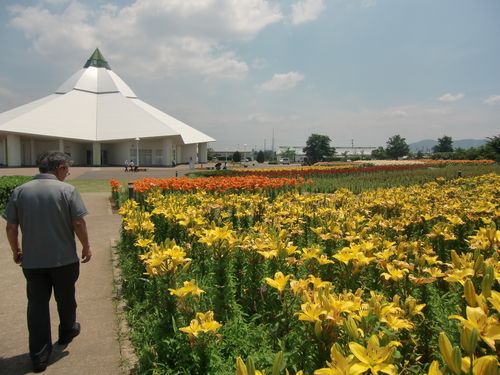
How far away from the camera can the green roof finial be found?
2648 inches

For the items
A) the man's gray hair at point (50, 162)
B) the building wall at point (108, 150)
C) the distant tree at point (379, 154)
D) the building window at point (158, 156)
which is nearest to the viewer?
the man's gray hair at point (50, 162)

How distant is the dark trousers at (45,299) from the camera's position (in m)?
3.31

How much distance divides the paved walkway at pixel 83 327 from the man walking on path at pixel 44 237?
24 centimetres

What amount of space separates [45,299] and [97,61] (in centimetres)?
7301

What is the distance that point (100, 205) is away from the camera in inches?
527

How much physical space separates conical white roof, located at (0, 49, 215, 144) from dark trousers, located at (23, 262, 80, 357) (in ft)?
153

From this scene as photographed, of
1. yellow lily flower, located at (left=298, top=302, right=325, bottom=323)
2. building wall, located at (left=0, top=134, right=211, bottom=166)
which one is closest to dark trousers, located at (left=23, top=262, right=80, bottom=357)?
yellow lily flower, located at (left=298, top=302, right=325, bottom=323)

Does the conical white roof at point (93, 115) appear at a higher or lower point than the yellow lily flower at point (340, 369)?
higher

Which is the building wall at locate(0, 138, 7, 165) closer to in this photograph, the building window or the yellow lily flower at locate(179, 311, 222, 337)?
the building window

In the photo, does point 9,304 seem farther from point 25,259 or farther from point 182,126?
point 182,126

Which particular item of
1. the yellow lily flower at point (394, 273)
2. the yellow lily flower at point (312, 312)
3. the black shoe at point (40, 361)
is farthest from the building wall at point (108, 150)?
the yellow lily flower at point (312, 312)

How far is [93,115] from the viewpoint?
2092 inches

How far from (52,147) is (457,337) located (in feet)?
176

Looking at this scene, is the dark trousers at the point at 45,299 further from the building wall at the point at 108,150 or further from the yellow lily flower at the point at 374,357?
the building wall at the point at 108,150
